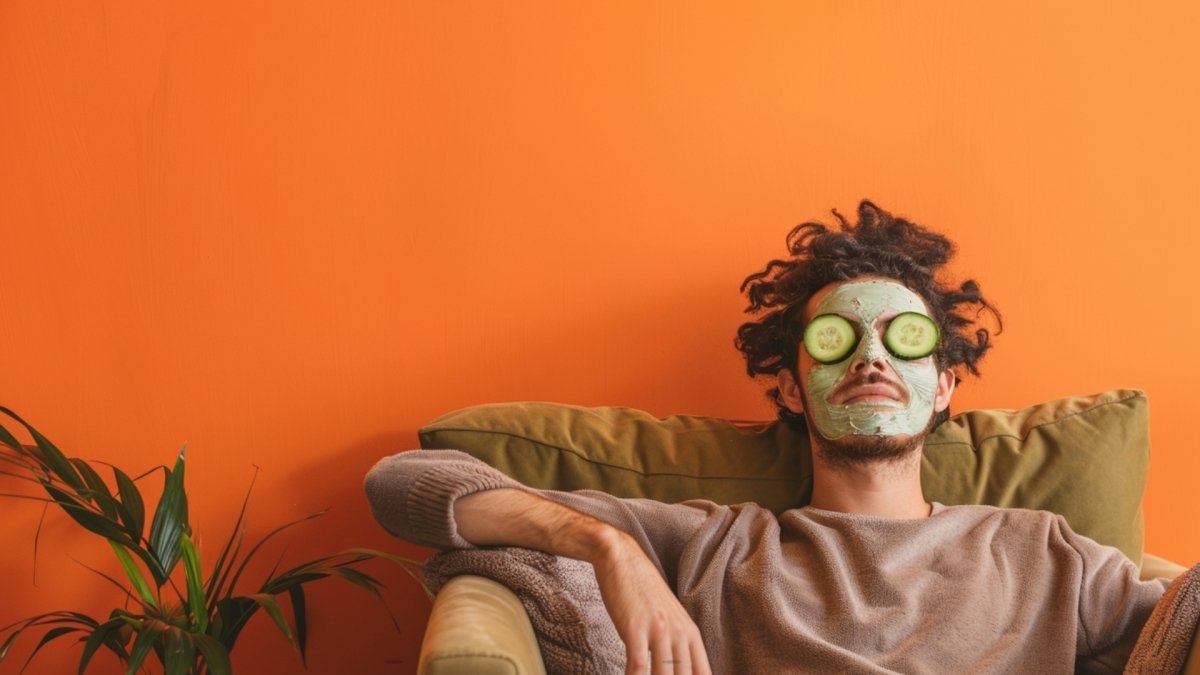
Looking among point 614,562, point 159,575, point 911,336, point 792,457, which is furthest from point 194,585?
point 911,336

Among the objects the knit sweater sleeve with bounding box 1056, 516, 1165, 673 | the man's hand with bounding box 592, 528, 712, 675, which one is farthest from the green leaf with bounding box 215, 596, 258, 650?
the knit sweater sleeve with bounding box 1056, 516, 1165, 673

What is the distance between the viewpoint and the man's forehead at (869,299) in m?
1.94

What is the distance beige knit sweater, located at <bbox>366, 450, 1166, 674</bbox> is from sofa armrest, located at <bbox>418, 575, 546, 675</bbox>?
0.13 meters

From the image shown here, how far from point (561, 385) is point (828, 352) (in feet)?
1.95

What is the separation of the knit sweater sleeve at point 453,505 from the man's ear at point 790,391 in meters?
0.27

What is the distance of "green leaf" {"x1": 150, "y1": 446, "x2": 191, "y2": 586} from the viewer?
6.57 ft

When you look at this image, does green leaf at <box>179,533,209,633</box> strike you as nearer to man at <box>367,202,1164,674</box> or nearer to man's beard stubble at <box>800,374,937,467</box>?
man at <box>367,202,1164,674</box>

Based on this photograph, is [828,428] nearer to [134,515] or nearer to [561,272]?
[561,272]

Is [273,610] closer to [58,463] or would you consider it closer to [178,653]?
[178,653]

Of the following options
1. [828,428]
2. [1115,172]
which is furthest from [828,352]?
[1115,172]

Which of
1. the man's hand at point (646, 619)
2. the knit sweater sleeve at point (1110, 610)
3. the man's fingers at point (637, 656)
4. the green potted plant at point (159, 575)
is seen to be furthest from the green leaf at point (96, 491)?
the knit sweater sleeve at point (1110, 610)

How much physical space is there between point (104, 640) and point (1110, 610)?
1587 millimetres

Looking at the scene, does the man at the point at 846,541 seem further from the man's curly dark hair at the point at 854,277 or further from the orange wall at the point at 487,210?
the orange wall at the point at 487,210

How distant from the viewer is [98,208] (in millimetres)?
2244
